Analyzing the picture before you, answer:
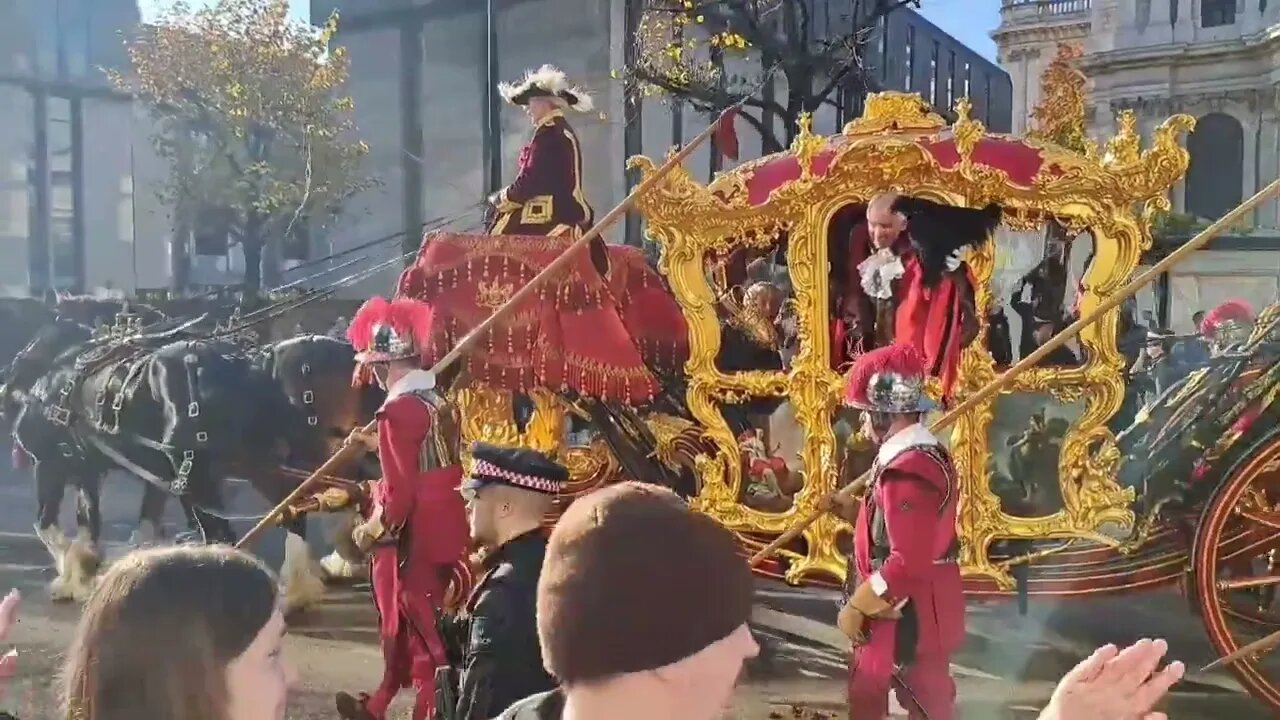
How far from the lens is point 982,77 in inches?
114

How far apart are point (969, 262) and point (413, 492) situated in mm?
1732

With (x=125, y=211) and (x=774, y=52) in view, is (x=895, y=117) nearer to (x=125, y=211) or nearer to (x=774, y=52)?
(x=774, y=52)

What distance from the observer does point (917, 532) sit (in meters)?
2.56

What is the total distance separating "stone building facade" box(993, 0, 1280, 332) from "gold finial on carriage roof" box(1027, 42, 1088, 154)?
0.03 metres

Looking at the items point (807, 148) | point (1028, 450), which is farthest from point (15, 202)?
point (1028, 450)

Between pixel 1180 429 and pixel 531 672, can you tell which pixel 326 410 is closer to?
pixel 531 672

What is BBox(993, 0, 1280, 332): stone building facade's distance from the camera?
269 cm

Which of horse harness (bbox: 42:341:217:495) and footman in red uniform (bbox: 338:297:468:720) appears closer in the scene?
footman in red uniform (bbox: 338:297:468:720)

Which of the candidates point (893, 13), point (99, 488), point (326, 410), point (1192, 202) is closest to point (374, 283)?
point (326, 410)

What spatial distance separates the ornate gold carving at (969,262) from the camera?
8.59 feet

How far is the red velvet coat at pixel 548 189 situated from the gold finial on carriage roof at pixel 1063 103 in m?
1.29

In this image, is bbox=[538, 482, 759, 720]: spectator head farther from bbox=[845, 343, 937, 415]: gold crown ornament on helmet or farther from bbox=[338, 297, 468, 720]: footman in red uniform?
bbox=[338, 297, 468, 720]: footman in red uniform

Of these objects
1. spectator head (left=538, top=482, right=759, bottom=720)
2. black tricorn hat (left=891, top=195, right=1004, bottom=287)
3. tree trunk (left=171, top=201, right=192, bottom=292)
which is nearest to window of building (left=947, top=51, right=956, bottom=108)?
black tricorn hat (left=891, top=195, right=1004, bottom=287)

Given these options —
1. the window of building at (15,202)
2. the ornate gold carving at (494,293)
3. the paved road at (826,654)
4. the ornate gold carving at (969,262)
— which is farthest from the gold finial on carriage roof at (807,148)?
the window of building at (15,202)
